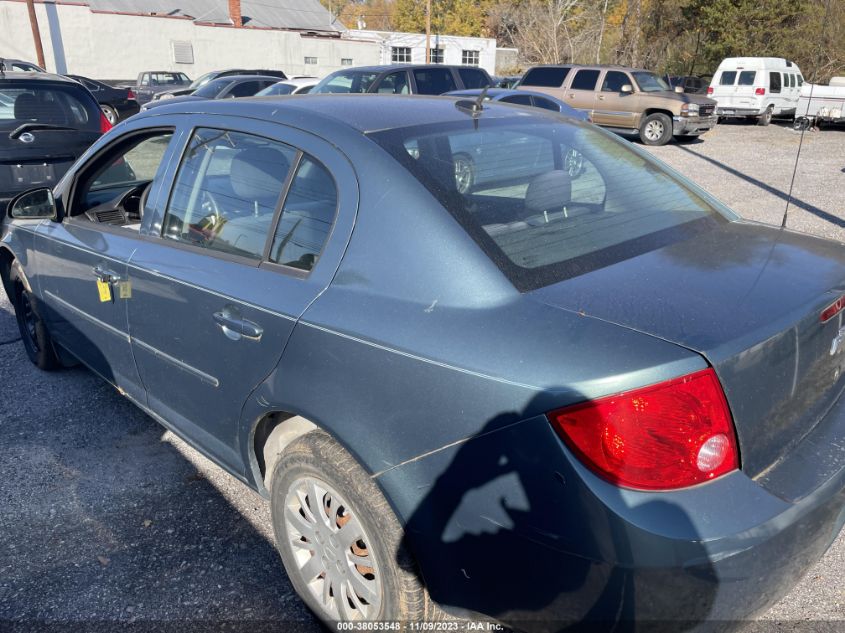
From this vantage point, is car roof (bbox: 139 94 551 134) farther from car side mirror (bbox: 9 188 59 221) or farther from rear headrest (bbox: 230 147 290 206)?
car side mirror (bbox: 9 188 59 221)

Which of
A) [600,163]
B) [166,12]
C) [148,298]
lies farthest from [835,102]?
[166,12]

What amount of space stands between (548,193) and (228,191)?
4.11 ft

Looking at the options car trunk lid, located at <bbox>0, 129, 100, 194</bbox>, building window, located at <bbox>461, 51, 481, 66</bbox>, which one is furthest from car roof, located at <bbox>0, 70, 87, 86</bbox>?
building window, located at <bbox>461, 51, 481, 66</bbox>

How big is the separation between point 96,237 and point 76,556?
143cm

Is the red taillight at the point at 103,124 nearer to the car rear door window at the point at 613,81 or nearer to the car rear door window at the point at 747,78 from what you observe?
the car rear door window at the point at 613,81

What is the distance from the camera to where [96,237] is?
10.5 feet

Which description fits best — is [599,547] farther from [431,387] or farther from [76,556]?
[76,556]

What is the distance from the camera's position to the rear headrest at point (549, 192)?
94.2 inches

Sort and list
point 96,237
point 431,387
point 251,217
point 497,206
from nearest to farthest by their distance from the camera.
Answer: point 431,387
point 497,206
point 251,217
point 96,237

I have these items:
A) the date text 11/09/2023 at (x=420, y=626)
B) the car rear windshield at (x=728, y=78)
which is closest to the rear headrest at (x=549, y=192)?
the date text 11/09/2023 at (x=420, y=626)

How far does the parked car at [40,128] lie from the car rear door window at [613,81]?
13379mm

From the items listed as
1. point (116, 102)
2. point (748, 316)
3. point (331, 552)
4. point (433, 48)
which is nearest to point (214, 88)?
point (116, 102)

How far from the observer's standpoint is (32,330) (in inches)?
172

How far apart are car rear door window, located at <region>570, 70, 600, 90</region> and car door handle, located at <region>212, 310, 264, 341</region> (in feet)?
54.6
